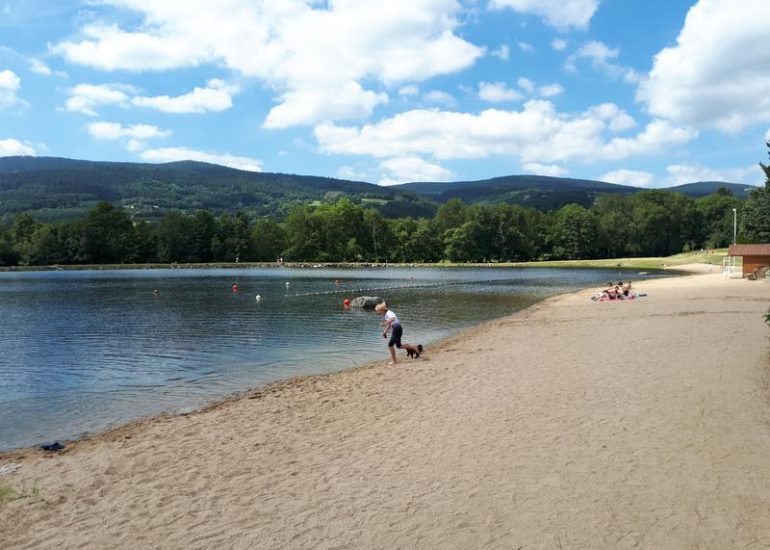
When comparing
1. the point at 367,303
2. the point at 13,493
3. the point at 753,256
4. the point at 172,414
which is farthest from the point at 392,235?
the point at 13,493

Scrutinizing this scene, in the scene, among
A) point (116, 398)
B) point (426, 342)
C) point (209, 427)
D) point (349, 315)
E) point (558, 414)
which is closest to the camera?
point (558, 414)

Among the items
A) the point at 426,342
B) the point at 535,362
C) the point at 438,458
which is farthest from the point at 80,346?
the point at 438,458

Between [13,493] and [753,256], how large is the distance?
57.9 meters

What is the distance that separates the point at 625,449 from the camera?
8.61 m

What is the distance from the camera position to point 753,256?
5078cm

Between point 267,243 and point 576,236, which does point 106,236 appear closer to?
point 267,243

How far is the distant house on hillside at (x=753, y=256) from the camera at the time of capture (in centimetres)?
4966

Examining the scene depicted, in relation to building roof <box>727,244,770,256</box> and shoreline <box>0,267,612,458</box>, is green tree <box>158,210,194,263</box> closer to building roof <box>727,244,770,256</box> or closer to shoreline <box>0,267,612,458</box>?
building roof <box>727,244,770,256</box>

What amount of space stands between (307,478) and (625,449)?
4867mm

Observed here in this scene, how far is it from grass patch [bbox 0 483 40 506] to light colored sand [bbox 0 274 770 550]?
0.66ft

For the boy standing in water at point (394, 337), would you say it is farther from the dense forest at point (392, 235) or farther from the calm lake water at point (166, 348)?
the dense forest at point (392, 235)

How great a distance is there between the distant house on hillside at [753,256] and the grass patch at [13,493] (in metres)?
55.3

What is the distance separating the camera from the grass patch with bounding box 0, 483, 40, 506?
26.0ft

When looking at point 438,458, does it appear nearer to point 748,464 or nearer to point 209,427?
point 748,464
